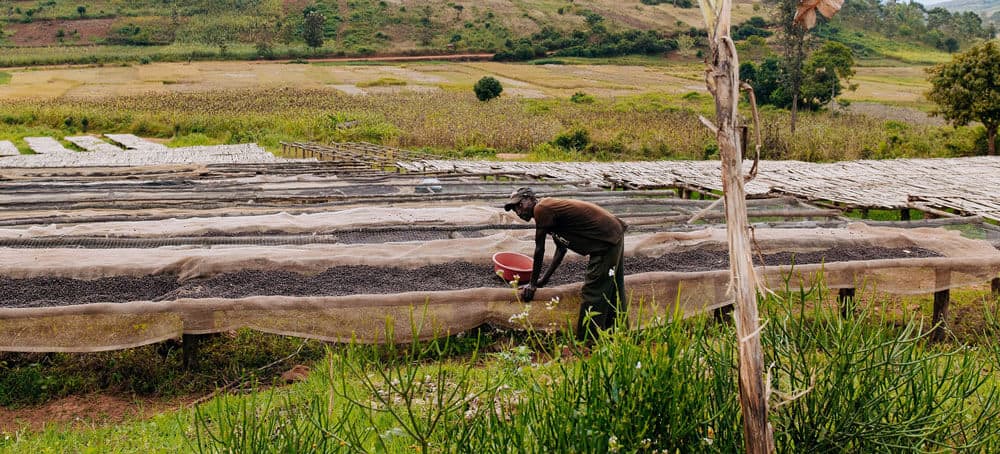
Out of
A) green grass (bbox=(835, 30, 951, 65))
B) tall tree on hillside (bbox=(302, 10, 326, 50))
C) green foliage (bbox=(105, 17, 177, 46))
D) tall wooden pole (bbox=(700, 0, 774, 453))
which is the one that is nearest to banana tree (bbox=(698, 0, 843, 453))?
tall wooden pole (bbox=(700, 0, 774, 453))

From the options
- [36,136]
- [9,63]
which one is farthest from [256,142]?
[9,63]

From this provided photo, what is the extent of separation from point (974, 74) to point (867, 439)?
17.8 metres

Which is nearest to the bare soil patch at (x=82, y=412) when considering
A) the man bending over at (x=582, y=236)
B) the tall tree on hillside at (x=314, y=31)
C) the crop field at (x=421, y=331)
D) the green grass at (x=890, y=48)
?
the crop field at (x=421, y=331)

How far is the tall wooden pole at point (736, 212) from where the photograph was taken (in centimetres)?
159

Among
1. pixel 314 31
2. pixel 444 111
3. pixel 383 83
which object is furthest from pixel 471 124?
pixel 314 31

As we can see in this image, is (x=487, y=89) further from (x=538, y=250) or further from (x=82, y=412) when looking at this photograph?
(x=82, y=412)

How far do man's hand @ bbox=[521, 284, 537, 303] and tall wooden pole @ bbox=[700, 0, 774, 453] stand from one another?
3194mm

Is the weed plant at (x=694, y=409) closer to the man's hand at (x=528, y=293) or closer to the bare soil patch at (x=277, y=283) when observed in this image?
the man's hand at (x=528, y=293)

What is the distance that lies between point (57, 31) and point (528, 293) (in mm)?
56662

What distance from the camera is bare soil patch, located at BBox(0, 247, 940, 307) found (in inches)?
194

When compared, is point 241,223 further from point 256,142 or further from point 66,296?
point 256,142

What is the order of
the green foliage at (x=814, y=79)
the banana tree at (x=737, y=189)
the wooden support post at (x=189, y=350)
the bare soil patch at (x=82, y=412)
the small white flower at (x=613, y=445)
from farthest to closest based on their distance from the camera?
the green foliage at (x=814, y=79) < the wooden support post at (x=189, y=350) < the bare soil patch at (x=82, y=412) < the small white flower at (x=613, y=445) < the banana tree at (x=737, y=189)

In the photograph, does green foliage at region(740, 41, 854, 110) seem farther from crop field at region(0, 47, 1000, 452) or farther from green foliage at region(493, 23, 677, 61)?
green foliage at region(493, 23, 677, 61)

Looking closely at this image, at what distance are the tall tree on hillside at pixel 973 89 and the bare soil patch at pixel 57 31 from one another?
162 feet
